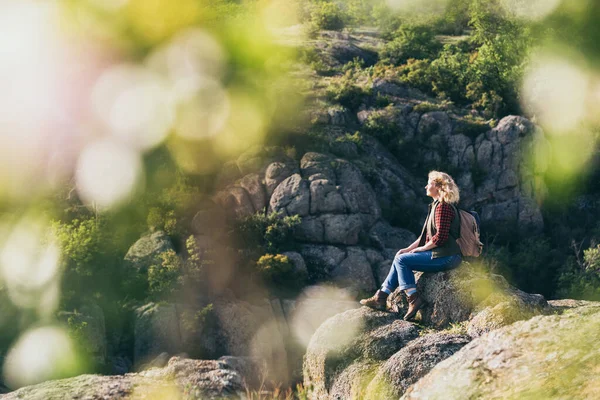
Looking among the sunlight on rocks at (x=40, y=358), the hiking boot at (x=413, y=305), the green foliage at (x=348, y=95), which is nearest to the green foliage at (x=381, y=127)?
the green foliage at (x=348, y=95)

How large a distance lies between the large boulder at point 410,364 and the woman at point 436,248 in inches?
62.9

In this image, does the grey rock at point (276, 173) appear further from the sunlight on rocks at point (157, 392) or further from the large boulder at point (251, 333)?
the sunlight on rocks at point (157, 392)

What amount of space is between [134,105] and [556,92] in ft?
78.6

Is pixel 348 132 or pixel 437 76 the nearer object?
pixel 348 132

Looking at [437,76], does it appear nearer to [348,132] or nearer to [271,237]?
[348,132]

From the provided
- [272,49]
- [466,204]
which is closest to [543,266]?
[466,204]

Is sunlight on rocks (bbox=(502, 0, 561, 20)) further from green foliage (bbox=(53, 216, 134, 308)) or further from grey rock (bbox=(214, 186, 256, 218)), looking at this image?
green foliage (bbox=(53, 216, 134, 308))

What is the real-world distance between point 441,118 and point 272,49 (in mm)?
13672

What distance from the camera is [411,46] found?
138 ft

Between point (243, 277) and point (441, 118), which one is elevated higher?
point (441, 118)

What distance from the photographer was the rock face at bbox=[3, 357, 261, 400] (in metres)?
7.41

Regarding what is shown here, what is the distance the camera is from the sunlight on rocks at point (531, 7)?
126 ft

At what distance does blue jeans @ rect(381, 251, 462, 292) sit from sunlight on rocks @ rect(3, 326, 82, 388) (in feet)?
38.0

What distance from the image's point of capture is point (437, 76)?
37.4 m
